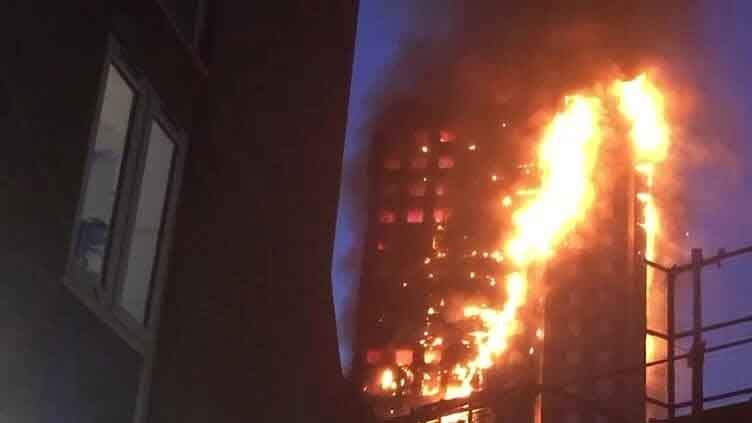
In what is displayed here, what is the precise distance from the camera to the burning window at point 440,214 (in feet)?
78.7

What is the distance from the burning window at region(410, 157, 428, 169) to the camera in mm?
25562

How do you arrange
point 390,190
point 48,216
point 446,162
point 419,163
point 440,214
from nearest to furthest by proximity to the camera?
1. point 48,216
2. point 440,214
3. point 446,162
4. point 419,163
5. point 390,190

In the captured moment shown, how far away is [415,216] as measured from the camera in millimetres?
25156

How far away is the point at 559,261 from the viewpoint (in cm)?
1623

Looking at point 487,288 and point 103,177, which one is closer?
point 103,177

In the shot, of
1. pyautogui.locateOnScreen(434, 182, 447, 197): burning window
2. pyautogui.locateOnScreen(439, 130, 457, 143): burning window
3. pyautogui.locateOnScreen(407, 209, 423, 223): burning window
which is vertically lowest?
pyautogui.locateOnScreen(407, 209, 423, 223): burning window

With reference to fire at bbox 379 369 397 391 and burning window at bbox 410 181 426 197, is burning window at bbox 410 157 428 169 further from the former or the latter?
fire at bbox 379 369 397 391

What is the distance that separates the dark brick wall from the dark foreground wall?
1198 millimetres

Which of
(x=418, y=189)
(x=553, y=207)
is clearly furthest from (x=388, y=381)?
(x=553, y=207)

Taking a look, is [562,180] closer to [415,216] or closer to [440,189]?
[440,189]

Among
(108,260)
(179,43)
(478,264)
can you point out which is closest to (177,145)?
(179,43)

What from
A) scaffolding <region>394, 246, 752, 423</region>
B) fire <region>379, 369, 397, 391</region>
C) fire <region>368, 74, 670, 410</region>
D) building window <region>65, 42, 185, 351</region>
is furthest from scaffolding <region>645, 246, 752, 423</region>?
fire <region>379, 369, 397, 391</region>

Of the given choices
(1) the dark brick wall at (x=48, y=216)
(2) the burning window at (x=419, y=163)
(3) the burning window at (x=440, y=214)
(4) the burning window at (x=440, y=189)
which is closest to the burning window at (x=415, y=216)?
(3) the burning window at (x=440, y=214)

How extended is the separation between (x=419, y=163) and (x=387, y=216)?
1.31 meters
